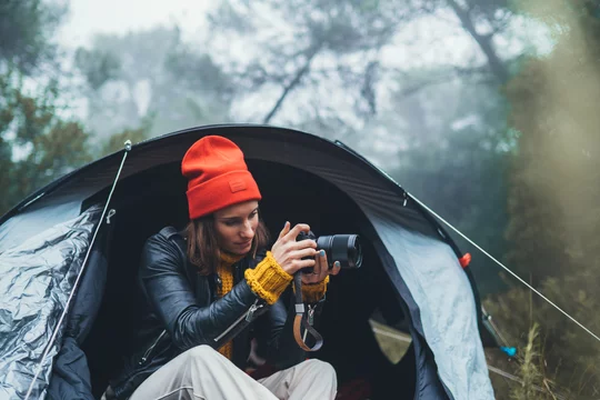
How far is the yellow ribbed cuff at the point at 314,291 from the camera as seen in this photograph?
72.7 inches

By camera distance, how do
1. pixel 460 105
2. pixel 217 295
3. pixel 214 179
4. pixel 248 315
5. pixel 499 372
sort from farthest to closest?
pixel 460 105, pixel 499 372, pixel 217 295, pixel 214 179, pixel 248 315

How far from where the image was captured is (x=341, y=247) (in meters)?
1.71

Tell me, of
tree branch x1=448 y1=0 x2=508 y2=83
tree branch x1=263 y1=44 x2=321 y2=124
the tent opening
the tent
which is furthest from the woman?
tree branch x1=263 y1=44 x2=321 y2=124

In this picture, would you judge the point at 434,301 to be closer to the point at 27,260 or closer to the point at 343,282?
the point at 343,282

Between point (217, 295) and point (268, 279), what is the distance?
410mm

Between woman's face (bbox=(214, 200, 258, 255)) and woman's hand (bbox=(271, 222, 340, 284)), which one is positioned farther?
woman's face (bbox=(214, 200, 258, 255))

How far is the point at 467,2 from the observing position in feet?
20.5

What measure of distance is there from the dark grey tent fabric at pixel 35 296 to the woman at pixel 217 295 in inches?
10.7

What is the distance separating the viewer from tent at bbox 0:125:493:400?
1769mm

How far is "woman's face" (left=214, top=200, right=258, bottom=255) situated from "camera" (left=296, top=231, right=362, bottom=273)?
19 centimetres

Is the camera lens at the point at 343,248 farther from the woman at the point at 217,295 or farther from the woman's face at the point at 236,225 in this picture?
the woman's face at the point at 236,225

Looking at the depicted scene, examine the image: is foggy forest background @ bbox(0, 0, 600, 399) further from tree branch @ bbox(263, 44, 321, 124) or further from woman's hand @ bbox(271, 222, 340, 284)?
woman's hand @ bbox(271, 222, 340, 284)

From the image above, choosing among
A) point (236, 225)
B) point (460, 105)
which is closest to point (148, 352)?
point (236, 225)

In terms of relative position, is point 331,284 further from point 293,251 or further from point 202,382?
point 202,382
